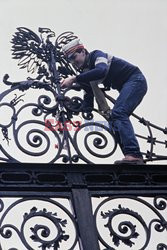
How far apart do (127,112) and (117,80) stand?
346 millimetres

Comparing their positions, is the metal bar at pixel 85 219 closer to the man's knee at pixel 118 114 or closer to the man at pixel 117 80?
the man at pixel 117 80

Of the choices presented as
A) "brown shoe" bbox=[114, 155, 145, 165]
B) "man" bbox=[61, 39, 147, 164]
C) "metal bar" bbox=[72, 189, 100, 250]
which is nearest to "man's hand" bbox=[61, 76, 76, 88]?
"man" bbox=[61, 39, 147, 164]

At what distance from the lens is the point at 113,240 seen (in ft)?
18.4

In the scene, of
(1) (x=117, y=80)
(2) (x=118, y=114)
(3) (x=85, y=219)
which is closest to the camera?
(3) (x=85, y=219)

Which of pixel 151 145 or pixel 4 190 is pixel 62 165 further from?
pixel 151 145

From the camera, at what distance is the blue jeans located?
622 cm

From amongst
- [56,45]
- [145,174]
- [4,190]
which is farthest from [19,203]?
[56,45]

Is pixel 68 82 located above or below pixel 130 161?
above

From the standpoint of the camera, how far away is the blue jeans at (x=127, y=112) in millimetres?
6223

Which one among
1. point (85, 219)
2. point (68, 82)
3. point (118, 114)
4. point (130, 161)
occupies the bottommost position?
point (85, 219)

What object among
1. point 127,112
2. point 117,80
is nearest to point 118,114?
point 127,112

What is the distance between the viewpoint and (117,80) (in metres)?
6.64

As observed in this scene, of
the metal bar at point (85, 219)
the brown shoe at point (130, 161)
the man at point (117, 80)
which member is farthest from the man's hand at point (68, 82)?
the metal bar at point (85, 219)

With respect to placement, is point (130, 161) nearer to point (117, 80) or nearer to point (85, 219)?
point (85, 219)
